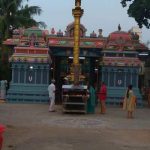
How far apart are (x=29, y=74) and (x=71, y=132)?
14.1 meters

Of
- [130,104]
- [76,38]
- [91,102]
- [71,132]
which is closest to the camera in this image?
[71,132]

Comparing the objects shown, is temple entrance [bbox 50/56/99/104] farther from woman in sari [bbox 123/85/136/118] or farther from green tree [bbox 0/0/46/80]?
woman in sari [bbox 123/85/136/118]

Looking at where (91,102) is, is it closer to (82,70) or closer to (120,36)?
(120,36)

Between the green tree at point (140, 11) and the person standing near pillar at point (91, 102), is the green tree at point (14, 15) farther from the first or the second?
the person standing near pillar at point (91, 102)

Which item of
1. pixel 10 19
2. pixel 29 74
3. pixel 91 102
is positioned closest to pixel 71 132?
pixel 91 102

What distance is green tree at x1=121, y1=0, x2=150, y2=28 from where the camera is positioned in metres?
33.0

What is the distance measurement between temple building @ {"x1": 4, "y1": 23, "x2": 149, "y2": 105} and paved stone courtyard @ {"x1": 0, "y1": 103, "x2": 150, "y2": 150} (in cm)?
708

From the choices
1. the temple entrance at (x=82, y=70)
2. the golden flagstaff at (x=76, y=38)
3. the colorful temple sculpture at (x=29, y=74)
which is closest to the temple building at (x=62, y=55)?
the colorful temple sculpture at (x=29, y=74)

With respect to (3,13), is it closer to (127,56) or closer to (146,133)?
(127,56)

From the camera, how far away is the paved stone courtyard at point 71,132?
13.4 metres

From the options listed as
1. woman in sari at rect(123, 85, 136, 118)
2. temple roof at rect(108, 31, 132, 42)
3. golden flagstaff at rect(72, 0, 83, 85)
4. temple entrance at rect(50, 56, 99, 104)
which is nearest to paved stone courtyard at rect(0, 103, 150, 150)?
woman in sari at rect(123, 85, 136, 118)

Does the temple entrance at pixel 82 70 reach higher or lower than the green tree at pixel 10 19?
lower

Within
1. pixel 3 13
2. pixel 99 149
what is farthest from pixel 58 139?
pixel 3 13

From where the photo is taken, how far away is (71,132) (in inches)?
642
